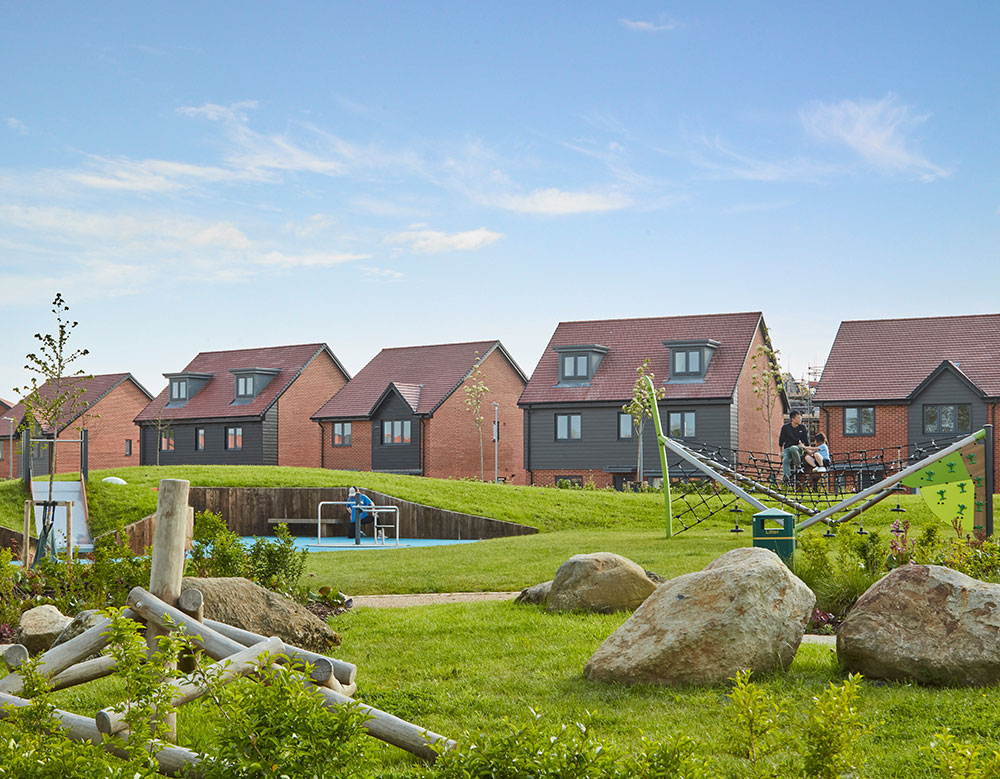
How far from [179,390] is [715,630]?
5460 cm

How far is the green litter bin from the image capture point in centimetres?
1422

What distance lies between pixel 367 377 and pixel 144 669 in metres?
51.1

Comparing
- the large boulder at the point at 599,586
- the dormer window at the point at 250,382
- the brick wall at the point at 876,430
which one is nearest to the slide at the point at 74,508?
the large boulder at the point at 599,586

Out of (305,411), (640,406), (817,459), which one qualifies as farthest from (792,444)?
(305,411)

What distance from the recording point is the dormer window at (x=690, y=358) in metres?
46.5

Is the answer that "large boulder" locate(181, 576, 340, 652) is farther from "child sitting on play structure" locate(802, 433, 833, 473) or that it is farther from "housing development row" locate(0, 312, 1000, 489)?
"housing development row" locate(0, 312, 1000, 489)

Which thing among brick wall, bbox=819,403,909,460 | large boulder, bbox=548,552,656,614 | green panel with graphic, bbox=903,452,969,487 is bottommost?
large boulder, bbox=548,552,656,614

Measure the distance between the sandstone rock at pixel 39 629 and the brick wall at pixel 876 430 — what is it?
38898 mm

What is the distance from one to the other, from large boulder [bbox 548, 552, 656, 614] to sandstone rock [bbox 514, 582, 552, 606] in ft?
1.44

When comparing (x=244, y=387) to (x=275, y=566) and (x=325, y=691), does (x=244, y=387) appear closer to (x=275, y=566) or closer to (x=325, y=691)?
(x=275, y=566)

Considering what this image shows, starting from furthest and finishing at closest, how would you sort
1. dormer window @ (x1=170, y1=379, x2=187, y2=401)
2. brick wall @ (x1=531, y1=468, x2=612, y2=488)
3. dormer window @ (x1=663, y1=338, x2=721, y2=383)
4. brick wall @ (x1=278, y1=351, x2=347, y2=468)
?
dormer window @ (x1=170, y1=379, x2=187, y2=401), brick wall @ (x1=278, y1=351, x2=347, y2=468), brick wall @ (x1=531, y1=468, x2=612, y2=488), dormer window @ (x1=663, y1=338, x2=721, y2=383)

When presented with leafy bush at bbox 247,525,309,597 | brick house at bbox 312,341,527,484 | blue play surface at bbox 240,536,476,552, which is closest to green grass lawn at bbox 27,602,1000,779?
leafy bush at bbox 247,525,309,597

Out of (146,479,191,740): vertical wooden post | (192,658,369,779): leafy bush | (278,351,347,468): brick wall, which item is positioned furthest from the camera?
(278,351,347,468): brick wall

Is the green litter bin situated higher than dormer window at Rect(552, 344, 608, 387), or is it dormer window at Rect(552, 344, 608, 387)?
dormer window at Rect(552, 344, 608, 387)
